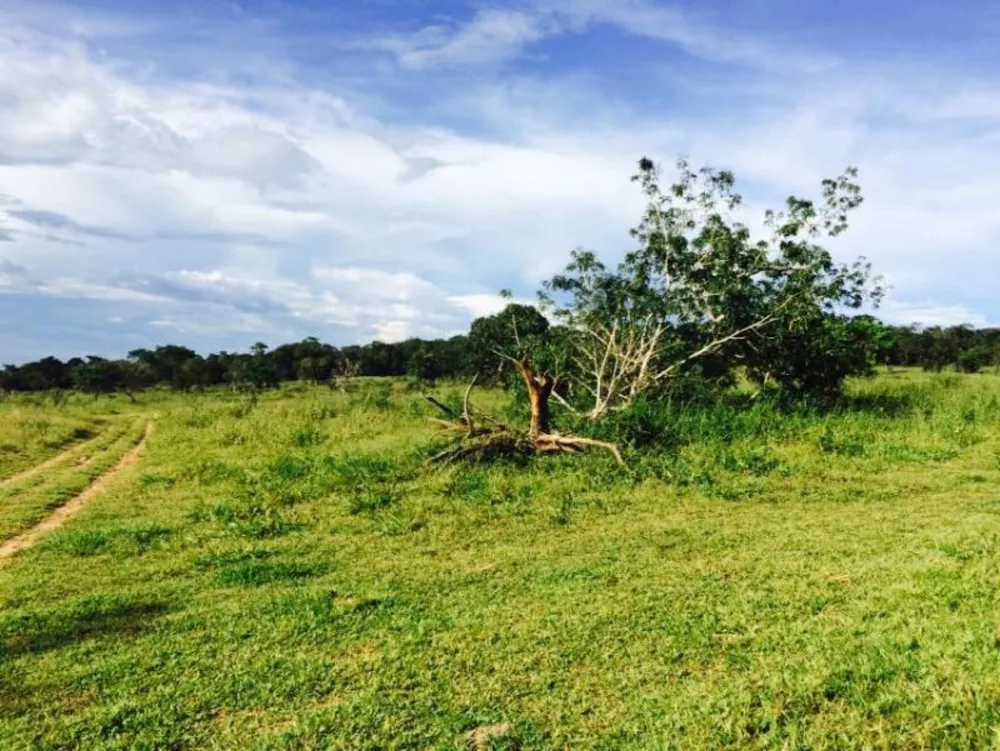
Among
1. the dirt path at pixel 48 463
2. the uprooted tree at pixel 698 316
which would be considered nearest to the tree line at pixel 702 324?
the uprooted tree at pixel 698 316

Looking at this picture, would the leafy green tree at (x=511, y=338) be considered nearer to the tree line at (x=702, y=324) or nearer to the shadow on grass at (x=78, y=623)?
the tree line at (x=702, y=324)

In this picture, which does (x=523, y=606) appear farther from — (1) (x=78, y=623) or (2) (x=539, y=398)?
(2) (x=539, y=398)

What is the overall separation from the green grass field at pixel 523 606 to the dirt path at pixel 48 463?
2208mm

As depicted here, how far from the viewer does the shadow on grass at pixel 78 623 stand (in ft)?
19.6

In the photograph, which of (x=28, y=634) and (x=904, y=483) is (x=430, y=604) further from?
(x=904, y=483)

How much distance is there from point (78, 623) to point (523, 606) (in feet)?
12.7

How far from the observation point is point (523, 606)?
6.21 meters

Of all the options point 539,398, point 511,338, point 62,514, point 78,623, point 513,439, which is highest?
point 511,338

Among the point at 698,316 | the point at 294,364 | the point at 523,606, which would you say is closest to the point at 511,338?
the point at 698,316

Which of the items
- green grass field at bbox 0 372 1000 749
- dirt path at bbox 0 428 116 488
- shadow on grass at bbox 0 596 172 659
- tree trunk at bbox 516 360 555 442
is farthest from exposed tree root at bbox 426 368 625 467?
dirt path at bbox 0 428 116 488

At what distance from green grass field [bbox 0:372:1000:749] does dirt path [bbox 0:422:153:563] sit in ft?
0.76

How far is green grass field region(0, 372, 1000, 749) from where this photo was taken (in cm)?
418

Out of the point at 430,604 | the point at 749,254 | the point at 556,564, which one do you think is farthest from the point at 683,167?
the point at 430,604

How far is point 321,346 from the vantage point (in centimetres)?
7962
